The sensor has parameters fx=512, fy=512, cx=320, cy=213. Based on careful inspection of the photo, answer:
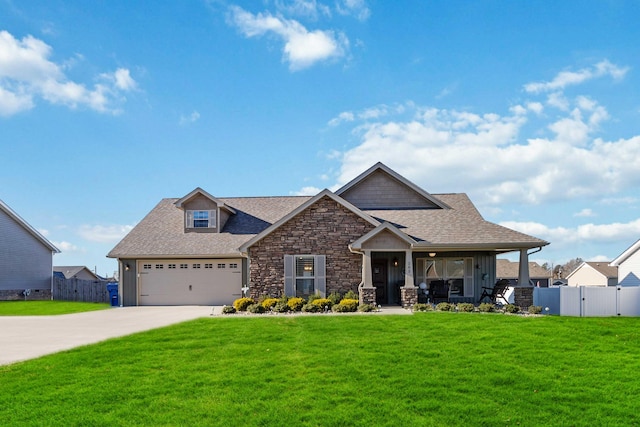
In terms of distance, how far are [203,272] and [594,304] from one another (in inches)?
641

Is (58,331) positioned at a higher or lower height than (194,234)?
lower

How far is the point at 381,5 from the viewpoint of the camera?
48.2ft

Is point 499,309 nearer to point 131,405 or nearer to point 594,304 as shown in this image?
point 594,304

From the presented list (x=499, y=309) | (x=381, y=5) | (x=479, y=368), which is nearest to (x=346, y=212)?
→ (x=499, y=309)

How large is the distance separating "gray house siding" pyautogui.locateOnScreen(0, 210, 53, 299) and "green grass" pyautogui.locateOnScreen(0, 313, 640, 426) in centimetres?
2410

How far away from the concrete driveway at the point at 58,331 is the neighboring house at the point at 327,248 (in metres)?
4.72

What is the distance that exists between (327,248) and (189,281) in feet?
25.2

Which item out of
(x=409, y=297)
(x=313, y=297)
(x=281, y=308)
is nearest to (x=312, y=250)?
(x=313, y=297)

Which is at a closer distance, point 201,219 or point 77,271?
point 201,219

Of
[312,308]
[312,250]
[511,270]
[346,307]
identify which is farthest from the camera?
[511,270]

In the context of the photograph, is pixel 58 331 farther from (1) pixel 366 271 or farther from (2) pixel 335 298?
(1) pixel 366 271

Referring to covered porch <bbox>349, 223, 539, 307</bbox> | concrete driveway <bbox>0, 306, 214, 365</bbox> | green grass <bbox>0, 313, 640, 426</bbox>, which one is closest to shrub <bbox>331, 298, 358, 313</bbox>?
covered porch <bbox>349, 223, 539, 307</bbox>

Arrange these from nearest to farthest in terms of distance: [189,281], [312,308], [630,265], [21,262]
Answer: [312,308], [189,281], [630,265], [21,262]

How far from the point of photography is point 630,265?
1246 inches
